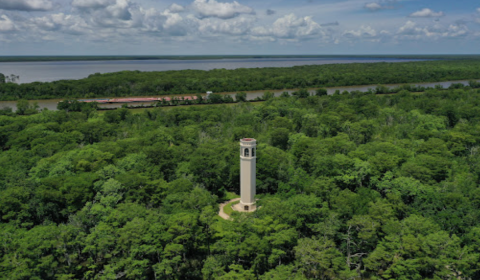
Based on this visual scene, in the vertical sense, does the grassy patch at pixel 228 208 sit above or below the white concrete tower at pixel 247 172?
below

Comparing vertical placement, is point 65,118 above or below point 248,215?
above

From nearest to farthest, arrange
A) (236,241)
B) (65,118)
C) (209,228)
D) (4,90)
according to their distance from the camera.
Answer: (236,241) → (209,228) → (65,118) → (4,90)

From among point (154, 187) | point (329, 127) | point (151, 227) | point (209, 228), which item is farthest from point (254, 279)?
point (329, 127)

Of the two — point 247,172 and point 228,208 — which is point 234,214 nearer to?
point 247,172

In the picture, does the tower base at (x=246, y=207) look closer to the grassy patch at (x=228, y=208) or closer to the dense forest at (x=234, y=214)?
the grassy patch at (x=228, y=208)

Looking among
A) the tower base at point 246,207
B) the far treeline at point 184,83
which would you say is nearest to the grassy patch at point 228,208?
the tower base at point 246,207

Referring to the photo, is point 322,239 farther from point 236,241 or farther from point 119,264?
point 119,264
